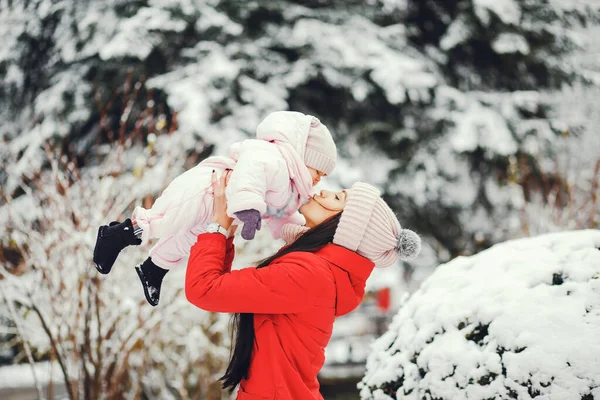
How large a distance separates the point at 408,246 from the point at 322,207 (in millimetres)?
328

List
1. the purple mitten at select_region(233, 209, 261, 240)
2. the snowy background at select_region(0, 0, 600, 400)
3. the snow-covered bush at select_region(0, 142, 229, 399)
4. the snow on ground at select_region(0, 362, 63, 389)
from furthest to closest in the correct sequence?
the snow on ground at select_region(0, 362, 63, 389) < the snowy background at select_region(0, 0, 600, 400) < the snow-covered bush at select_region(0, 142, 229, 399) < the purple mitten at select_region(233, 209, 261, 240)

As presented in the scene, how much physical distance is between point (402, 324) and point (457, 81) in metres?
5.22

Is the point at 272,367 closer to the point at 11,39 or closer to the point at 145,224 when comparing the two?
the point at 145,224

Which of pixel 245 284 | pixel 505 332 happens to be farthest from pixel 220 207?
pixel 505 332

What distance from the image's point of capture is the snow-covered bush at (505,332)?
1671 mm

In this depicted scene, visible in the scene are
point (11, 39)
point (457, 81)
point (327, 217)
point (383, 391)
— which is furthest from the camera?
point (457, 81)

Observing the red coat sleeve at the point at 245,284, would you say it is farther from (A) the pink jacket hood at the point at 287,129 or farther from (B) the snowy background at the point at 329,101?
(B) the snowy background at the point at 329,101

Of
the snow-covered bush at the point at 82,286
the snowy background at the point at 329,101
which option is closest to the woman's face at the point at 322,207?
the snow-covered bush at the point at 82,286

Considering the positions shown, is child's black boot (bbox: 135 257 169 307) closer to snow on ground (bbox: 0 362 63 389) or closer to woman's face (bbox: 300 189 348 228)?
woman's face (bbox: 300 189 348 228)

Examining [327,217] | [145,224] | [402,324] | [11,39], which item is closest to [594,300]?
[402,324]

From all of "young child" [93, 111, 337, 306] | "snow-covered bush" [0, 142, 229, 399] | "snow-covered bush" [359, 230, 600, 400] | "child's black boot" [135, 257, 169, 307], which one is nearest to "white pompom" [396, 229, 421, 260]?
"young child" [93, 111, 337, 306]

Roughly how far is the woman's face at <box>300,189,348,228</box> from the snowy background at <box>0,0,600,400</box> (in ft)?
7.50

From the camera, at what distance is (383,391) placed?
6.82 ft

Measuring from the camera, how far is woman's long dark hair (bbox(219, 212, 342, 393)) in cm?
168
